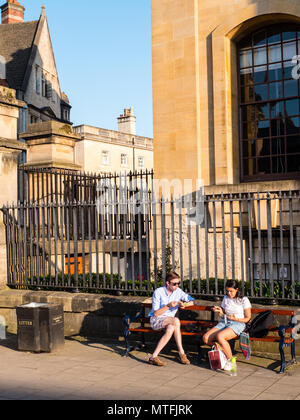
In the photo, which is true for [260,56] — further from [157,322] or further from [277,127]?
[157,322]

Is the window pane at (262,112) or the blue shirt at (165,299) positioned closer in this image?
the blue shirt at (165,299)

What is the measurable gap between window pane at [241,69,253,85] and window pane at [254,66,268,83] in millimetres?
112

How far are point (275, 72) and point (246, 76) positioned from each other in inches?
26.3

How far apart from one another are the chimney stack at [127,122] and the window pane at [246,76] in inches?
1376

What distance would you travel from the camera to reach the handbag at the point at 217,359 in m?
7.35

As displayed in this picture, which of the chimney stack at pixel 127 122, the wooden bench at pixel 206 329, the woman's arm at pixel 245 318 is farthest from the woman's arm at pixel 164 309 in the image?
the chimney stack at pixel 127 122

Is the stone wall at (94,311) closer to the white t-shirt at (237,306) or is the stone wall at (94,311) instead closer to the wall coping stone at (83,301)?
the wall coping stone at (83,301)

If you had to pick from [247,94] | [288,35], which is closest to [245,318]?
[247,94]

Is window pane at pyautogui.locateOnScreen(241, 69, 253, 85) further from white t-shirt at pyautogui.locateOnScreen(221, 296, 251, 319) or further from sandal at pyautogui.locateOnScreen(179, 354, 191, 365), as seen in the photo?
sandal at pyautogui.locateOnScreen(179, 354, 191, 365)

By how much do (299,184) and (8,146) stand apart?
601 cm

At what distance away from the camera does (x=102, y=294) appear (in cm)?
1024

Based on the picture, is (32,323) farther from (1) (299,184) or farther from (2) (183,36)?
(2) (183,36)

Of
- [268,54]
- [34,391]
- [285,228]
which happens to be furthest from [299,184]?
[34,391]

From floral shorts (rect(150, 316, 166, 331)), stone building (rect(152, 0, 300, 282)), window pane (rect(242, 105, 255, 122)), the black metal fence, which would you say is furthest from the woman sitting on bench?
window pane (rect(242, 105, 255, 122))
